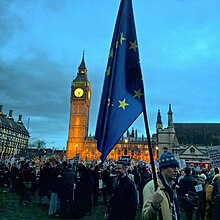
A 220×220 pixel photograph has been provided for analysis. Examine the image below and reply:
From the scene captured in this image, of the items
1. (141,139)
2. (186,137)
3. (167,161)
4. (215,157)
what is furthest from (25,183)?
(141,139)

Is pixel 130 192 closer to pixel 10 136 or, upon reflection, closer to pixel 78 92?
pixel 78 92

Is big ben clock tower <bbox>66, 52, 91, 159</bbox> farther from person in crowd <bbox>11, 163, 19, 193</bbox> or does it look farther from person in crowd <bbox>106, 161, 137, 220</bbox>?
person in crowd <bbox>106, 161, 137, 220</bbox>

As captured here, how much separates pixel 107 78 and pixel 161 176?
1.61 m

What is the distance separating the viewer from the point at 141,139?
101062 millimetres

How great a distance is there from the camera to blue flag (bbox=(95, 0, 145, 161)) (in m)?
2.97

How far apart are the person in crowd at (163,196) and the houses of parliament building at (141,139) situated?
55.0 m

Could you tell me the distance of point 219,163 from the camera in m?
7.27

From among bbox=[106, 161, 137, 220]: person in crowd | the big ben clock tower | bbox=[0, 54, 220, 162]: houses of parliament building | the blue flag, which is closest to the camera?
the blue flag

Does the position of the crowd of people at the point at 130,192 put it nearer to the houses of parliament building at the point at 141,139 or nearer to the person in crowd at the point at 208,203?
the person in crowd at the point at 208,203

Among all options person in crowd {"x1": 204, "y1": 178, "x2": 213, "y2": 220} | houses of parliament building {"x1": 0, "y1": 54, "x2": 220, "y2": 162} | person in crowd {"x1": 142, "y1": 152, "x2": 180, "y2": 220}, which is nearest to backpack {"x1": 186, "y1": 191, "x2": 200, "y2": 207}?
person in crowd {"x1": 204, "y1": 178, "x2": 213, "y2": 220}

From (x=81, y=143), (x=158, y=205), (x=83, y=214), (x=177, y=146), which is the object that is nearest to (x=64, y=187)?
(x=83, y=214)

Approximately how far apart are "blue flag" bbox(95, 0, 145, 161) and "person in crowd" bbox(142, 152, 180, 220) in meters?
0.70

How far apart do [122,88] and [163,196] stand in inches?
Result: 57.9

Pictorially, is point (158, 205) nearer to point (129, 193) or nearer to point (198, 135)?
point (129, 193)
